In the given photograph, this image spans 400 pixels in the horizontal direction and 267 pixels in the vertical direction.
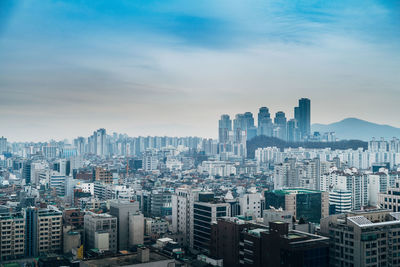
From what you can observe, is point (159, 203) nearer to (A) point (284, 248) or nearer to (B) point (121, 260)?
(B) point (121, 260)

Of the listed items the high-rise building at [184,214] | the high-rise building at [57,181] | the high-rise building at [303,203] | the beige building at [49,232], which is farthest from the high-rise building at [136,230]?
the high-rise building at [57,181]

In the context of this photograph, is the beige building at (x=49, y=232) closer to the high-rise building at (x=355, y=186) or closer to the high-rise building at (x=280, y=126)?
the high-rise building at (x=355, y=186)

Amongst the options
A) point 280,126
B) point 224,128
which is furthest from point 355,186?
point 280,126

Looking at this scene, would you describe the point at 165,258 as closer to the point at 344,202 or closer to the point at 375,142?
the point at 344,202

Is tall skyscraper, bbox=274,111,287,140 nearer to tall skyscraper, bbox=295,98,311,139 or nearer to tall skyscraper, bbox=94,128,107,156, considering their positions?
tall skyscraper, bbox=295,98,311,139

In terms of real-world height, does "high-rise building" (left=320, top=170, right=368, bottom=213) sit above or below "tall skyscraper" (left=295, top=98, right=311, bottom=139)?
below

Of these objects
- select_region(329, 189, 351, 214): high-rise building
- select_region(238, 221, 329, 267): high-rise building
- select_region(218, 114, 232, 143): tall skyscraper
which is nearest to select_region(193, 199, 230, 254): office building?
select_region(238, 221, 329, 267): high-rise building
